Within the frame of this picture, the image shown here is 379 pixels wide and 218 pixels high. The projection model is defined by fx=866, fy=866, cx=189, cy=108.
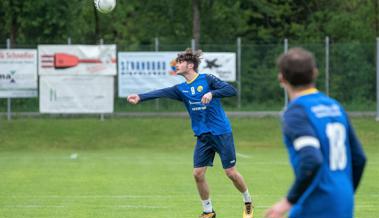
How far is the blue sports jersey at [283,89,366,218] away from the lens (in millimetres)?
4844

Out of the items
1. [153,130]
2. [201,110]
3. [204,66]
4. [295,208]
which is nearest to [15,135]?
[153,130]

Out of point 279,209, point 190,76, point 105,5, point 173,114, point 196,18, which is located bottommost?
point 173,114

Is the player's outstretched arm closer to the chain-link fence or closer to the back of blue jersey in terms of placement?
the back of blue jersey

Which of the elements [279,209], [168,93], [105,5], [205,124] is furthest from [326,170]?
[105,5]

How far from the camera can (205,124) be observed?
1063 centimetres

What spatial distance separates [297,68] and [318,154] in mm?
491

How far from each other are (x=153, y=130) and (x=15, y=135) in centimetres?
414

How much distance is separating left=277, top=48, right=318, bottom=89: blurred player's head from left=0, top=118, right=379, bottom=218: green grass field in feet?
19.6

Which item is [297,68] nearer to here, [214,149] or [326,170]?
[326,170]

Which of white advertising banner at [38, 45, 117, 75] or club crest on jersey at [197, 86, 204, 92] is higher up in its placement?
white advertising banner at [38, 45, 117, 75]

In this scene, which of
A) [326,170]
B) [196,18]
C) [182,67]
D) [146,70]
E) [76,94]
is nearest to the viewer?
[326,170]

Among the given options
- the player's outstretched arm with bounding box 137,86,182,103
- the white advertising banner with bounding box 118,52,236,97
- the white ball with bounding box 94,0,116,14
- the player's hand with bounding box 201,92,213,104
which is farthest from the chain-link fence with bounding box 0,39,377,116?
the player's hand with bounding box 201,92,213,104

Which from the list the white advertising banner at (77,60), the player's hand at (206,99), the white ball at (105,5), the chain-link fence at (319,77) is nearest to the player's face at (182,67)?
the player's hand at (206,99)

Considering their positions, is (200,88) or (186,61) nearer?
(186,61)
